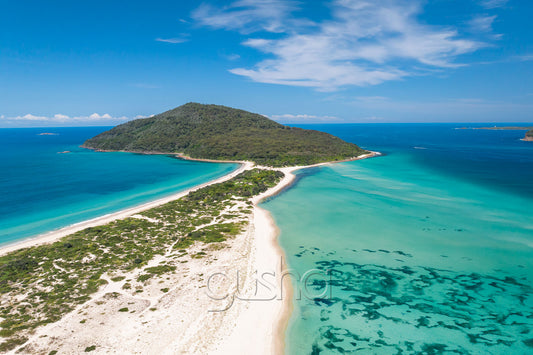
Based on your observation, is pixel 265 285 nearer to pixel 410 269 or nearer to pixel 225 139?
pixel 410 269

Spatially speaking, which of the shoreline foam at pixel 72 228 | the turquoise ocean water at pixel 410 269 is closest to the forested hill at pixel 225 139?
the turquoise ocean water at pixel 410 269

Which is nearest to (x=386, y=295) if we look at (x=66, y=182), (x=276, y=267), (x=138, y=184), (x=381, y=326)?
(x=381, y=326)

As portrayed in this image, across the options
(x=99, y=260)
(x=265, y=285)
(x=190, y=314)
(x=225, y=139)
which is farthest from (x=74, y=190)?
(x=225, y=139)

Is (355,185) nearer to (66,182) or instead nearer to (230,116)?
(66,182)

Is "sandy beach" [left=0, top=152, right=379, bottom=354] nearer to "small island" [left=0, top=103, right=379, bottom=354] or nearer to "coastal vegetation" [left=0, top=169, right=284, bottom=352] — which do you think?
"small island" [left=0, top=103, right=379, bottom=354]

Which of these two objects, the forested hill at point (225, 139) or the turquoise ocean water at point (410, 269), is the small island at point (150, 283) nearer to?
the turquoise ocean water at point (410, 269)
